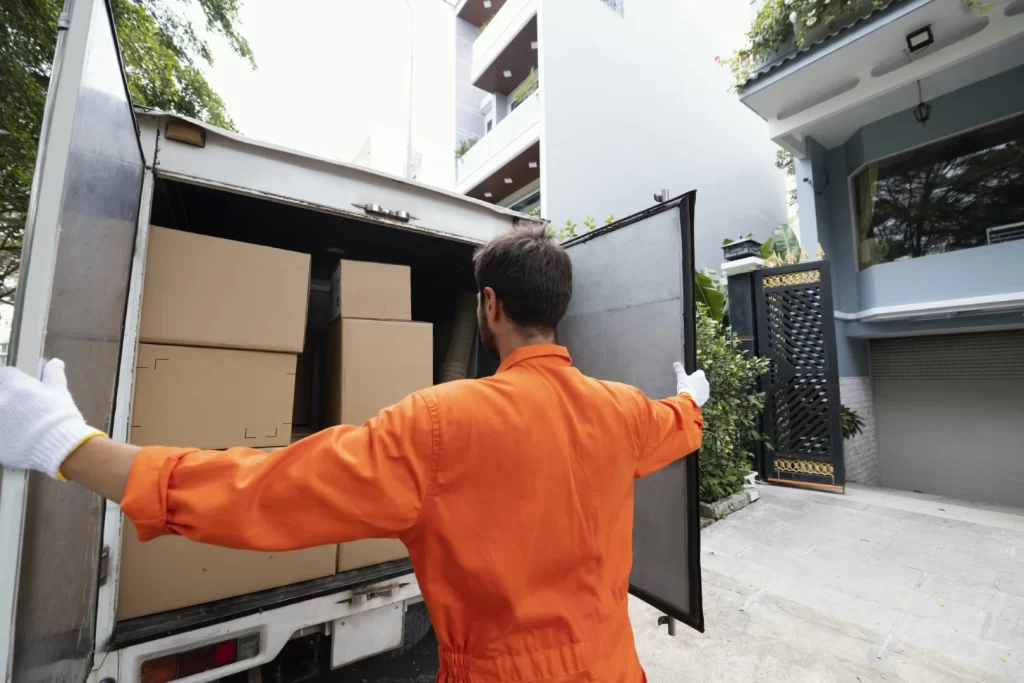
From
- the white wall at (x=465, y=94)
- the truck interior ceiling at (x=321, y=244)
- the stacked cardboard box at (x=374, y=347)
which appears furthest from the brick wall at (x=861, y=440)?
the white wall at (x=465, y=94)

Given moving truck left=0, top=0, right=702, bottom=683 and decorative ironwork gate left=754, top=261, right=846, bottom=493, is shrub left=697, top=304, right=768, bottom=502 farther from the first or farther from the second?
Answer: moving truck left=0, top=0, right=702, bottom=683

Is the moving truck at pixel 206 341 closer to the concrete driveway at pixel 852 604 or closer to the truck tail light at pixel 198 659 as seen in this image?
the truck tail light at pixel 198 659

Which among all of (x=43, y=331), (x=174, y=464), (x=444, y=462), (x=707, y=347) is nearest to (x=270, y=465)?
(x=174, y=464)

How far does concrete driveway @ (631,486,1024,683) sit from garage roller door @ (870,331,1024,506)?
2.30 m

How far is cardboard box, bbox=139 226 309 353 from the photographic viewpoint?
182 cm

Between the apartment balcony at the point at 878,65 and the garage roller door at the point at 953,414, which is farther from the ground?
the apartment balcony at the point at 878,65

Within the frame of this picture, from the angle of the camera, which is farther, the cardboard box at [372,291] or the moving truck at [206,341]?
the cardboard box at [372,291]

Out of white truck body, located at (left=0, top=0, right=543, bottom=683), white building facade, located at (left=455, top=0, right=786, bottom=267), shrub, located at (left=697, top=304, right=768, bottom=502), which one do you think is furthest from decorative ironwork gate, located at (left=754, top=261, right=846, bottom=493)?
white truck body, located at (left=0, top=0, right=543, bottom=683)

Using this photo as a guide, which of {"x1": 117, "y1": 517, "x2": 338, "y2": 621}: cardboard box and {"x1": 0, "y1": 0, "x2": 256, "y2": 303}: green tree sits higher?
{"x1": 0, "y1": 0, "x2": 256, "y2": 303}: green tree

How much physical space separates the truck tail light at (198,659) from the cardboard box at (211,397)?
0.70 metres

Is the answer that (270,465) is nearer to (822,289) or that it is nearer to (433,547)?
(433,547)

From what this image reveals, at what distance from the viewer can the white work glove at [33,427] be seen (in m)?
0.77

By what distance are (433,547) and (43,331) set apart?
814 mm

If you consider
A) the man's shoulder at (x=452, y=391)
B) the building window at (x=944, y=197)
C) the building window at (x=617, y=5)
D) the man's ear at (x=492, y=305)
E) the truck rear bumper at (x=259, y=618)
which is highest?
the building window at (x=617, y=5)
